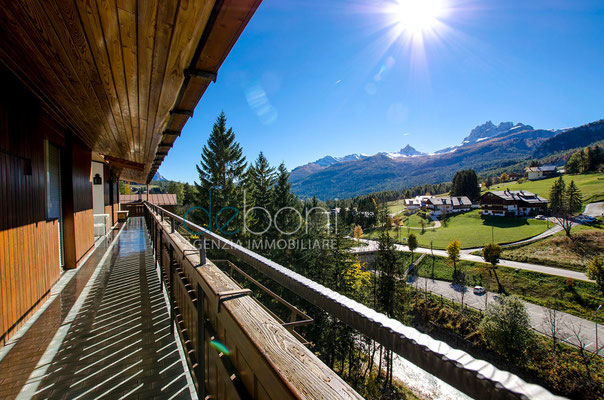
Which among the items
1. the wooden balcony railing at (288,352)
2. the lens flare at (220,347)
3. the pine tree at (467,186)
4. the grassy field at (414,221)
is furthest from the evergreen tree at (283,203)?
the pine tree at (467,186)

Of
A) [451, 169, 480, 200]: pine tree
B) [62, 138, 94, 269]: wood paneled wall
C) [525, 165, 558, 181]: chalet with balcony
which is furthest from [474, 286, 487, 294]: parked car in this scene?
[525, 165, 558, 181]: chalet with balcony

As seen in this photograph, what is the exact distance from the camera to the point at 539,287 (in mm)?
23109

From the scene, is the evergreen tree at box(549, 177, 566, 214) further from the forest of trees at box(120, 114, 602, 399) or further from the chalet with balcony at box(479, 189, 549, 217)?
the forest of trees at box(120, 114, 602, 399)

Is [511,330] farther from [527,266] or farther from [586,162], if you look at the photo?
[586,162]

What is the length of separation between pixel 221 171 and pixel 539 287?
97.8 feet

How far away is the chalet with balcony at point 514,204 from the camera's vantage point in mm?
45438

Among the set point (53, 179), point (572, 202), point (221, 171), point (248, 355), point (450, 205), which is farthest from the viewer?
point (450, 205)

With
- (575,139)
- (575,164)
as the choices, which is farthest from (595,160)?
(575,139)

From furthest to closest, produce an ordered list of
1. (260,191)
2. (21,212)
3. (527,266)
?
1. (527,266)
2. (260,191)
3. (21,212)

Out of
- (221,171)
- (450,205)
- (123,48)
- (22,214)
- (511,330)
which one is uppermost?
(221,171)

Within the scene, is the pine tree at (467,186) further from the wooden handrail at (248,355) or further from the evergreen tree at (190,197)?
the wooden handrail at (248,355)

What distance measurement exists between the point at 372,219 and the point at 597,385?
3893 cm

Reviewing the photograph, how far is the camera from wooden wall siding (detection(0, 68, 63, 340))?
9.42 ft

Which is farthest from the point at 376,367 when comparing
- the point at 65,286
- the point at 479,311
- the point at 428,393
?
the point at 65,286
